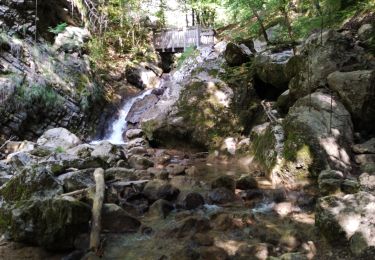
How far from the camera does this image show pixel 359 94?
717 cm

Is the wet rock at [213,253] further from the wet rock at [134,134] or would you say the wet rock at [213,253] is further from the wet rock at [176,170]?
the wet rock at [134,134]

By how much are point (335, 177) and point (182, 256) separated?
2944 millimetres

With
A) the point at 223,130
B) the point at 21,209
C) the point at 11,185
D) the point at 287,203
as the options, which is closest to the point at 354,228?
the point at 287,203

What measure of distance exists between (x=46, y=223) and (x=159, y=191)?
7.26ft

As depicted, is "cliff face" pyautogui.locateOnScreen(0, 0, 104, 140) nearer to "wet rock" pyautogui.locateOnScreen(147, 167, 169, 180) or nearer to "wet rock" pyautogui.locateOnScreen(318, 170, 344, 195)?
"wet rock" pyautogui.locateOnScreen(147, 167, 169, 180)

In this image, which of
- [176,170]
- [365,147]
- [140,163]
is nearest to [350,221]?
[365,147]

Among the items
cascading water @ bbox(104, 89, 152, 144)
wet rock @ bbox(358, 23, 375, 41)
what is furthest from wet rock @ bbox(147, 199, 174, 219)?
cascading water @ bbox(104, 89, 152, 144)

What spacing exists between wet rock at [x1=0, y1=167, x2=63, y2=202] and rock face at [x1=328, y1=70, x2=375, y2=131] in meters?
5.76

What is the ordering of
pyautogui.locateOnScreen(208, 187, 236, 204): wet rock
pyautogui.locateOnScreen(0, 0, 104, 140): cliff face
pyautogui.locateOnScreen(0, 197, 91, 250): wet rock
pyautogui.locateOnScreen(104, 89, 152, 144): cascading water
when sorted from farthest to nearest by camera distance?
pyautogui.locateOnScreen(104, 89, 152, 144): cascading water < pyautogui.locateOnScreen(0, 0, 104, 140): cliff face < pyautogui.locateOnScreen(208, 187, 236, 204): wet rock < pyautogui.locateOnScreen(0, 197, 91, 250): wet rock

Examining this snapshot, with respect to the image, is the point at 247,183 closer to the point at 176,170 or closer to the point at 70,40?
the point at 176,170

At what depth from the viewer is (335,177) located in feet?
18.5

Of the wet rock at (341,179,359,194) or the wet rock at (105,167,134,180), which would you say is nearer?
the wet rock at (341,179,359,194)

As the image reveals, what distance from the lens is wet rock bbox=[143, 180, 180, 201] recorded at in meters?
6.01

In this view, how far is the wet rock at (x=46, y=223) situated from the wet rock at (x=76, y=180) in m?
1.32
